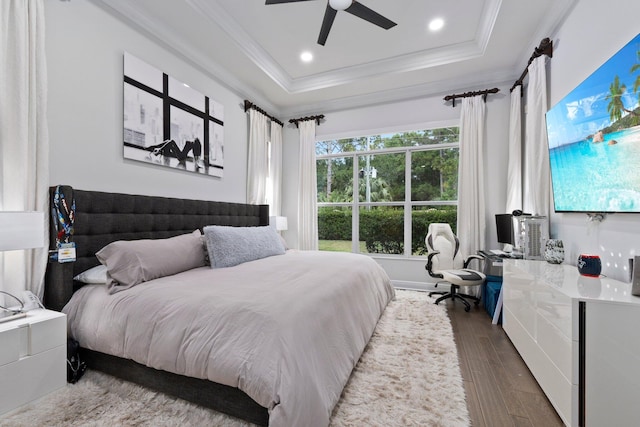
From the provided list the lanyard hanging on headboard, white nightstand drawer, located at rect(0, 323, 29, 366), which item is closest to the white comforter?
white nightstand drawer, located at rect(0, 323, 29, 366)

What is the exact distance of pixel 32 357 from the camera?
5.29 feet

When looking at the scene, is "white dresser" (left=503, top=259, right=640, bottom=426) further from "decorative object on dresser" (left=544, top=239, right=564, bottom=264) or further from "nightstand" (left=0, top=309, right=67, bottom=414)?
"nightstand" (left=0, top=309, right=67, bottom=414)

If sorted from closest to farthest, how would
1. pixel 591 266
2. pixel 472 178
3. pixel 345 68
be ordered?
pixel 591 266, pixel 472 178, pixel 345 68

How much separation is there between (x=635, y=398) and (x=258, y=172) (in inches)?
168

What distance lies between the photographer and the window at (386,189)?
436cm

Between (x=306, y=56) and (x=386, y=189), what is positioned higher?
(x=306, y=56)

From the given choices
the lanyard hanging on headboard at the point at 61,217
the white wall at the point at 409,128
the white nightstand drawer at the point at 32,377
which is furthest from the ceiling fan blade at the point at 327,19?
the white nightstand drawer at the point at 32,377

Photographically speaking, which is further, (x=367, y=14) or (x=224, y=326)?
(x=367, y=14)

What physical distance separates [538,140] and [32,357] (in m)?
4.47

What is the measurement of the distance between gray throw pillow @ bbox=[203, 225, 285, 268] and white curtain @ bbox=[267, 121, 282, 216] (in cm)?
164

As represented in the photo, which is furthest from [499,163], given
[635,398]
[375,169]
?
[635,398]

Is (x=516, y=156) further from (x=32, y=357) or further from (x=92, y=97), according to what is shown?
(x=32, y=357)

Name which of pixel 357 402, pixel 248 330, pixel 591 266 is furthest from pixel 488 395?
pixel 248 330

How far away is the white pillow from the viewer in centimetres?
204
